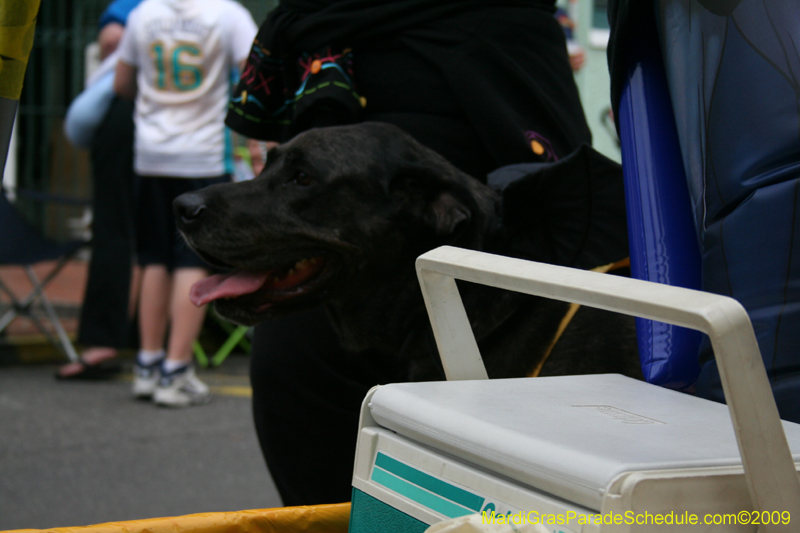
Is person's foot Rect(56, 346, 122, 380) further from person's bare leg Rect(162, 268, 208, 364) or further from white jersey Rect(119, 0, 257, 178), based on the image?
white jersey Rect(119, 0, 257, 178)

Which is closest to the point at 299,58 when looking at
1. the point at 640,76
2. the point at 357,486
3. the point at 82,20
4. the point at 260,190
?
the point at 260,190

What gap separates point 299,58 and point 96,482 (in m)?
1.94

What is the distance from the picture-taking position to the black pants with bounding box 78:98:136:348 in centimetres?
457

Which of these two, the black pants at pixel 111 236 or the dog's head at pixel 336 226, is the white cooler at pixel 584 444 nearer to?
the dog's head at pixel 336 226

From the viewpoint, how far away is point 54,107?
28.8 ft

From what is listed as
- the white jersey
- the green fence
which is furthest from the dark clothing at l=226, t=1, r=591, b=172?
the green fence

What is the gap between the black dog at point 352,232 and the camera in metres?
1.76

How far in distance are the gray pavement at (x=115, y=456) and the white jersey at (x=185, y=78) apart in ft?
3.94

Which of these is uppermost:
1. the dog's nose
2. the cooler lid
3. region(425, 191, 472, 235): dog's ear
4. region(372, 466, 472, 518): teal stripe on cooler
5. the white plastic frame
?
the white plastic frame

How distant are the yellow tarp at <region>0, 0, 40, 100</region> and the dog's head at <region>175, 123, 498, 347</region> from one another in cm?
87

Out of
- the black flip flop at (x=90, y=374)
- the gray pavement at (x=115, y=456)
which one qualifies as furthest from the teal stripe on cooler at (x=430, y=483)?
the black flip flop at (x=90, y=374)

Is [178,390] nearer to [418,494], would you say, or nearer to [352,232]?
[352,232]

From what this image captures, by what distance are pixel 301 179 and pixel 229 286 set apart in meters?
0.28

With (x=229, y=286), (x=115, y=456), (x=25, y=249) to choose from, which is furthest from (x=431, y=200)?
(x=25, y=249)
